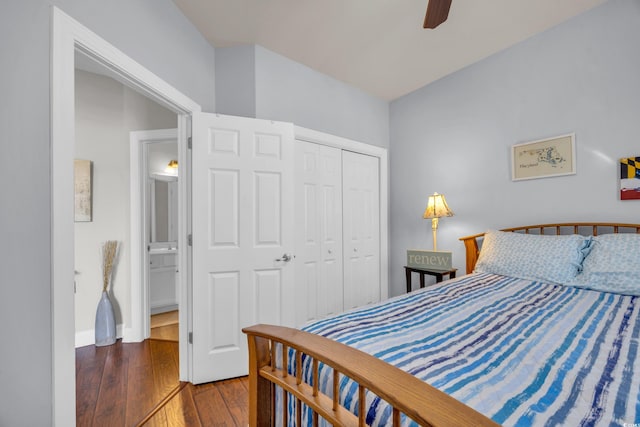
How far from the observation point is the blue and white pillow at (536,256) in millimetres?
1877

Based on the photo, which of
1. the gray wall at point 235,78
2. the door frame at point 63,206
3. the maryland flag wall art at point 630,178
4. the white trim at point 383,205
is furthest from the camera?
the white trim at point 383,205

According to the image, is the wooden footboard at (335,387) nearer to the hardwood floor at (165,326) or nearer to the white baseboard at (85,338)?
the hardwood floor at (165,326)

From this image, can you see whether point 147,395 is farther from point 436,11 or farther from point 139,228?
point 436,11

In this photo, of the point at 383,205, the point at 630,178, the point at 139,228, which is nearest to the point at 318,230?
the point at 383,205

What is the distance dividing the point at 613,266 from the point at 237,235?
235 cm

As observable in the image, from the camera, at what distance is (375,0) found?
2039 mm

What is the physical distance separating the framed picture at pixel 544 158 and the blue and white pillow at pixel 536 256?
0.63 meters

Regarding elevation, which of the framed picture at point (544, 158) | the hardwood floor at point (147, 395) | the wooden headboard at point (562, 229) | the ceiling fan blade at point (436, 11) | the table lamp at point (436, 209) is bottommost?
the hardwood floor at point (147, 395)

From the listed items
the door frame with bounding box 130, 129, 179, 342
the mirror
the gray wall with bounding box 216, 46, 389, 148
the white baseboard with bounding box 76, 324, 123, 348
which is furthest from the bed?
the mirror

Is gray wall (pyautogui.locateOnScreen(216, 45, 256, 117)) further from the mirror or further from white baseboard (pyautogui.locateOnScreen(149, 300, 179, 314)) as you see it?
white baseboard (pyautogui.locateOnScreen(149, 300, 179, 314))

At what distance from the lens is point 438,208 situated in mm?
2902

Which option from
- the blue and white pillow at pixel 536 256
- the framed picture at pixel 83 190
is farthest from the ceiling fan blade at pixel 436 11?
the framed picture at pixel 83 190

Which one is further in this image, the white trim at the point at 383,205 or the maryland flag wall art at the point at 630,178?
the white trim at the point at 383,205
